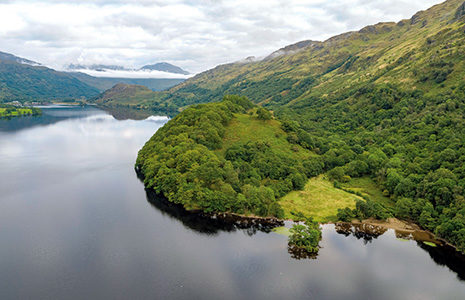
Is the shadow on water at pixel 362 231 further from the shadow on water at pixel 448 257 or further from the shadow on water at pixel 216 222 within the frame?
the shadow on water at pixel 216 222

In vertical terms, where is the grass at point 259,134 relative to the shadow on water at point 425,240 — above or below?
above

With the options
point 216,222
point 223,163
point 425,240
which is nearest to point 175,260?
point 216,222

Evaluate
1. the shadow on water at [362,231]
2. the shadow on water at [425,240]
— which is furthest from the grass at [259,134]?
the shadow on water at [425,240]

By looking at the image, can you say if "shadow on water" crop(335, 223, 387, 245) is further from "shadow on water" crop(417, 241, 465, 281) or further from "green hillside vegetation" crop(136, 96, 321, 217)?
"green hillside vegetation" crop(136, 96, 321, 217)

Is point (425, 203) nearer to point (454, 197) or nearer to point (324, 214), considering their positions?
point (454, 197)

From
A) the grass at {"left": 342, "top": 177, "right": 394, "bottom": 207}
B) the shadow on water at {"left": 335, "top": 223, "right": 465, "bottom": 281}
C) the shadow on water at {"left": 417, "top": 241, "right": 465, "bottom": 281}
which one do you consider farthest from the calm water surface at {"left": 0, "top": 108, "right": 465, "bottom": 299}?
the grass at {"left": 342, "top": 177, "right": 394, "bottom": 207}

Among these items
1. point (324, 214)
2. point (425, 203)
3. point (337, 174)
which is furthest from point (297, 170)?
point (425, 203)

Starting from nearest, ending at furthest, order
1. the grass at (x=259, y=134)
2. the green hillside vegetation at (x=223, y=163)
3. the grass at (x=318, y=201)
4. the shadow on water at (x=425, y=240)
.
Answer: the shadow on water at (x=425, y=240) → the green hillside vegetation at (x=223, y=163) → the grass at (x=318, y=201) → the grass at (x=259, y=134)

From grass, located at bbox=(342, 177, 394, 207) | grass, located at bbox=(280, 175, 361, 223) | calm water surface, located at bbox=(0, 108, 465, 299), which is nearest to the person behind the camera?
calm water surface, located at bbox=(0, 108, 465, 299)
